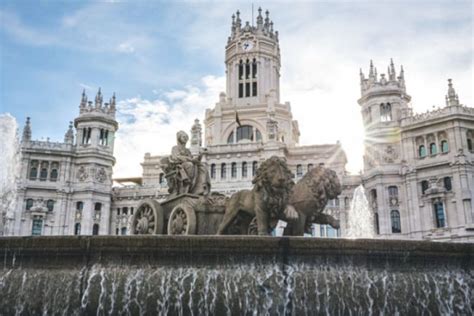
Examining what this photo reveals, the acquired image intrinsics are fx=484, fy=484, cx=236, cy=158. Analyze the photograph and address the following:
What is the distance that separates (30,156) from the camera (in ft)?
200

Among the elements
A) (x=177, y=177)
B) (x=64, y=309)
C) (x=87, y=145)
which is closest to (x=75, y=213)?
(x=87, y=145)

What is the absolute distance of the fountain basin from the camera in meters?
8.49

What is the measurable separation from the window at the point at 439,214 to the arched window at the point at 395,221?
3.81 m

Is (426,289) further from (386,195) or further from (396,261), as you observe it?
(386,195)

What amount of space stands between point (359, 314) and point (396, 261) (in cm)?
123

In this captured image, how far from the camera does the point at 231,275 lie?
8.56m

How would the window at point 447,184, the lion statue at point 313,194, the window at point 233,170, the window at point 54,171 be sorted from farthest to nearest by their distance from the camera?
the window at point 54,171, the window at point 233,170, the window at point 447,184, the lion statue at point 313,194

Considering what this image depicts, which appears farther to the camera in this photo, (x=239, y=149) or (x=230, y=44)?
(x=230, y=44)

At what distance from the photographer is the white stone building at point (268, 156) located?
49.8 metres

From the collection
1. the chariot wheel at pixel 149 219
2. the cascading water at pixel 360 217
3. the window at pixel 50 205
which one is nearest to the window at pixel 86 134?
the window at pixel 50 205

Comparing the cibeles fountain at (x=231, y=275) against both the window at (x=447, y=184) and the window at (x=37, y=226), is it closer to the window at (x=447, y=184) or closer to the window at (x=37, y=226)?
the window at (x=447, y=184)

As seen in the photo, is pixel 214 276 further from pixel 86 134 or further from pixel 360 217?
pixel 86 134

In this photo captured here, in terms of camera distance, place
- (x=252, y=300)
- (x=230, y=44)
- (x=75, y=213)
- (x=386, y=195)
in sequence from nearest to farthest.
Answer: (x=252, y=300) < (x=386, y=195) < (x=75, y=213) < (x=230, y=44)

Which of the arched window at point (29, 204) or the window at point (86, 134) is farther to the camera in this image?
the window at point (86, 134)
